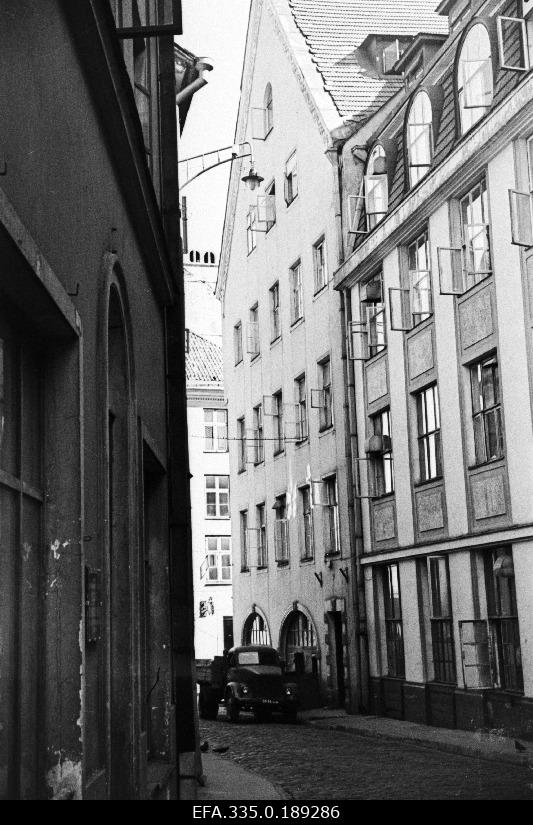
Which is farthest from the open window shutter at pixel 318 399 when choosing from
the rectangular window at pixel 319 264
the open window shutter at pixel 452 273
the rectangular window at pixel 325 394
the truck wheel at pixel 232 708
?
the open window shutter at pixel 452 273

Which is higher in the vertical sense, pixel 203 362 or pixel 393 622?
pixel 203 362

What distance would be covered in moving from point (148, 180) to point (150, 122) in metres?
2.81

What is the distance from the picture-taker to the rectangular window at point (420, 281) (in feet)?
78.3

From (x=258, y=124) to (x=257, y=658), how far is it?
17570 millimetres

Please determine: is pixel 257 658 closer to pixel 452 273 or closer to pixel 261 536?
pixel 261 536

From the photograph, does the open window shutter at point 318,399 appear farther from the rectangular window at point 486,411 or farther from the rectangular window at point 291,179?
the rectangular window at point 486,411

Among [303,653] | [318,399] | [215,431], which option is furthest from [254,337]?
[215,431]

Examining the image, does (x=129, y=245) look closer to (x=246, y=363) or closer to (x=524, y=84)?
(x=524, y=84)

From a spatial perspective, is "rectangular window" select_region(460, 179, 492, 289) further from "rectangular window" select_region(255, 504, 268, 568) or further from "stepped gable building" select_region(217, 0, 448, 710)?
"rectangular window" select_region(255, 504, 268, 568)

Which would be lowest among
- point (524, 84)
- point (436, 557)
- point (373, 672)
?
point (373, 672)

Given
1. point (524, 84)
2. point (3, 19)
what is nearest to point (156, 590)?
point (3, 19)

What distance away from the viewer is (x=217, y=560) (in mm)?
52062

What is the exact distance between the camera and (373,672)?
2658 centimetres

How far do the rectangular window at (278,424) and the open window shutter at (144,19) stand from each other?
22743 millimetres
